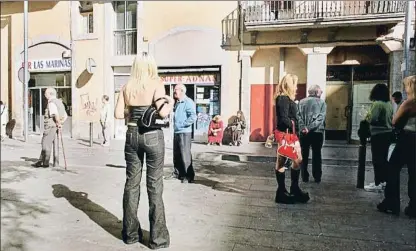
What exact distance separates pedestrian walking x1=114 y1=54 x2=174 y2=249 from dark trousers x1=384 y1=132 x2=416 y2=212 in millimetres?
718

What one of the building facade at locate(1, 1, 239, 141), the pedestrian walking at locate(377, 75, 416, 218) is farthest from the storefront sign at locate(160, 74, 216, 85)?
the pedestrian walking at locate(377, 75, 416, 218)

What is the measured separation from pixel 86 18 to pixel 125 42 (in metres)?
0.09

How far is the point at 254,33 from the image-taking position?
2.76 ft

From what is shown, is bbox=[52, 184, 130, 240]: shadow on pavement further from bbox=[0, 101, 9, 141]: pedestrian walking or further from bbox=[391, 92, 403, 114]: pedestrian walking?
bbox=[391, 92, 403, 114]: pedestrian walking

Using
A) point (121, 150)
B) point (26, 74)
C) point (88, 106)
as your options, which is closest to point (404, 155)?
point (121, 150)

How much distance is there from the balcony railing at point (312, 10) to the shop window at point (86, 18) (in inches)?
12.3

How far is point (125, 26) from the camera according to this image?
2.21ft

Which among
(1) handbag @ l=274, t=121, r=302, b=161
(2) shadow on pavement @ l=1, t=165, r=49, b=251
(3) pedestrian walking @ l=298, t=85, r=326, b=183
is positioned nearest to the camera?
(2) shadow on pavement @ l=1, t=165, r=49, b=251

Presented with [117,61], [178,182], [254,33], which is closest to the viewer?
[117,61]

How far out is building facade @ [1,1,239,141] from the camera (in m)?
0.62

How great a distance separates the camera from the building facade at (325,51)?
2.44 feet

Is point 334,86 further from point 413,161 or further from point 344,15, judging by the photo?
point 413,161

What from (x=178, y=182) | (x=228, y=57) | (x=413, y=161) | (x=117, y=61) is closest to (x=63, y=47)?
(x=117, y=61)

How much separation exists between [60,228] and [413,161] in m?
1.09
